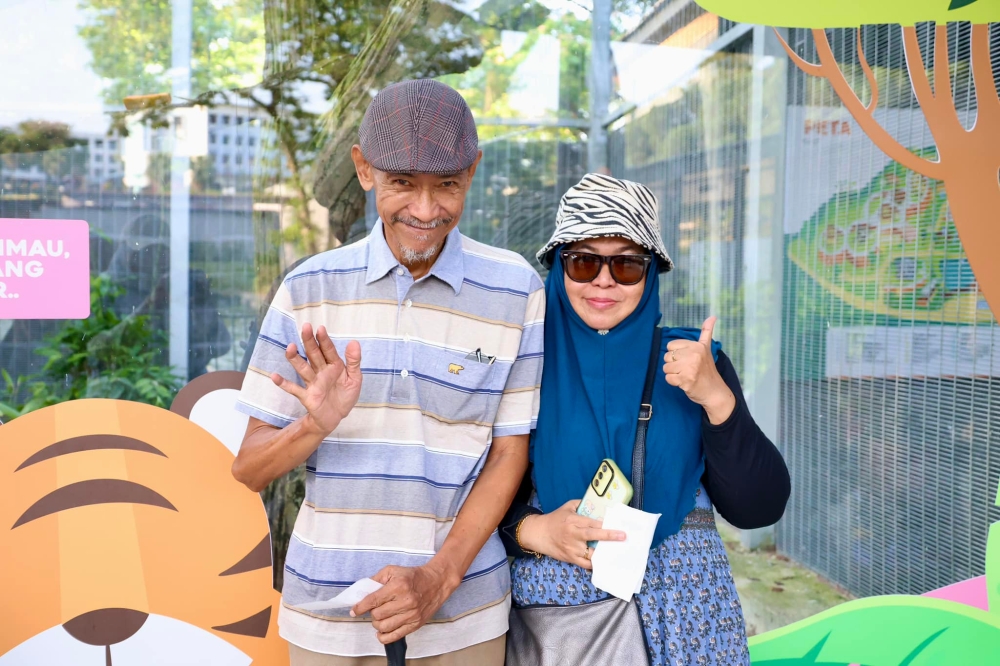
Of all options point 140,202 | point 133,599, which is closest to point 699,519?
point 133,599

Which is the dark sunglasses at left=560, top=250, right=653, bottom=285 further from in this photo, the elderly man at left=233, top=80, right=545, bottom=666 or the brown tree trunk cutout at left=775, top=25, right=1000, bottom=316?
the brown tree trunk cutout at left=775, top=25, right=1000, bottom=316

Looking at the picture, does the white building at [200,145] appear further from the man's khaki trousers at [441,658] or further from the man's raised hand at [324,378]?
the man's khaki trousers at [441,658]

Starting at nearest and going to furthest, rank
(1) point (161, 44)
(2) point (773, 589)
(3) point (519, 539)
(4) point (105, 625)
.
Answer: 1. (3) point (519, 539)
2. (4) point (105, 625)
3. (1) point (161, 44)
4. (2) point (773, 589)

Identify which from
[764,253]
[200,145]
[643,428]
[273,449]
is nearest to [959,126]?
[764,253]

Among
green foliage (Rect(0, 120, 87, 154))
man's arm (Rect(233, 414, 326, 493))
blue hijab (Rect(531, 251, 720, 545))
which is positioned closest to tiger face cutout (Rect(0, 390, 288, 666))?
green foliage (Rect(0, 120, 87, 154))

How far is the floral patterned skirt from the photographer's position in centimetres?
186

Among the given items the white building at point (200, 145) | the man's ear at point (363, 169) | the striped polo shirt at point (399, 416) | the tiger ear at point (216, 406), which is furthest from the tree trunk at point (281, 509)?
the man's ear at point (363, 169)

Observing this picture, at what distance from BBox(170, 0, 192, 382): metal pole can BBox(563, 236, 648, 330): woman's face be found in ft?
5.34

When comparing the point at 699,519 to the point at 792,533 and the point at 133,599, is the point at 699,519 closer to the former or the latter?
the point at 792,533

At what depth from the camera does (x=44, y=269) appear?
8.99ft

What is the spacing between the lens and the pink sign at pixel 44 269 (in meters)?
2.72

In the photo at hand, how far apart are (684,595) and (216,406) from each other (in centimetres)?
179

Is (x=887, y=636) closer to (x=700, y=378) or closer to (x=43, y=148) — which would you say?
(x=700, y=378)

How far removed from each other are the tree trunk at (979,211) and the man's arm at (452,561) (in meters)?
1.84
